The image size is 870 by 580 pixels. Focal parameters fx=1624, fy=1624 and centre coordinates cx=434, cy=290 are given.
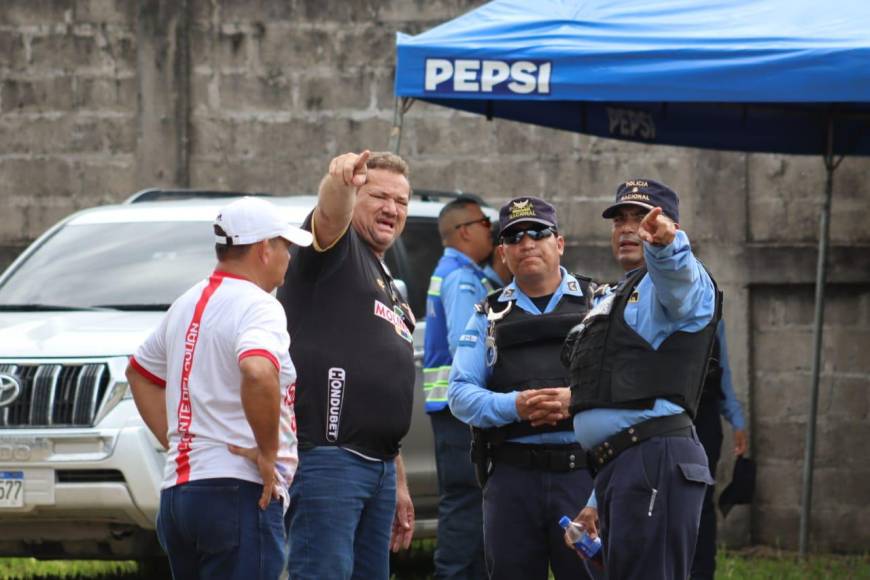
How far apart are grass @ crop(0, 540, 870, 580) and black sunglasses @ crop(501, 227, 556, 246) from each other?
3.35 metres

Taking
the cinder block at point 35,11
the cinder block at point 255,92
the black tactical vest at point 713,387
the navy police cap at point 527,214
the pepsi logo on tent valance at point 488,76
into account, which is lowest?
the black tactical vest at point 713,387

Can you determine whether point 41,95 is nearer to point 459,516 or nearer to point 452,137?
point 452,137

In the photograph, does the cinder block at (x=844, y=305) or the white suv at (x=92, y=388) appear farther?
the cinder block at (x=844, y=305)

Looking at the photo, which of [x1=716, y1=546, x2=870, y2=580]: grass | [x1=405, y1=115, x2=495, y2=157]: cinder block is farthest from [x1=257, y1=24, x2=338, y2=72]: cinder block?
[x1=716, y1=546, x2=870, y2=580]: grass

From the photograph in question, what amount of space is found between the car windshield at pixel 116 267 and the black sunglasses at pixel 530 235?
2292mm

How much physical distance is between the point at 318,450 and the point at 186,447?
728 millimetres

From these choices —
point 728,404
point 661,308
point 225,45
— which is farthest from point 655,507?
point 225,45

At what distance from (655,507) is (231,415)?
1.34 meters

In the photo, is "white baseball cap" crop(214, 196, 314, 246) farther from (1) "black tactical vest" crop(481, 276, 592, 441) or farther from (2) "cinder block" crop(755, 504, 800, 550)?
(2) "cinder block" crop(755, 504, 800, 550)

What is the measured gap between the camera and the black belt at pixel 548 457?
5.82 metres

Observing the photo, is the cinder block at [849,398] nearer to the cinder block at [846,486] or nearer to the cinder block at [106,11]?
the cinder block at [846,486]

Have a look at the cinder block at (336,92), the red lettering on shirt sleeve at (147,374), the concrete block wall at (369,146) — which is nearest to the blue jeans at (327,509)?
the red lettering on shirt sleeve at (147,374)

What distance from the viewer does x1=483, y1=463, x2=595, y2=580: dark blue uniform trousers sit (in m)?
5.80

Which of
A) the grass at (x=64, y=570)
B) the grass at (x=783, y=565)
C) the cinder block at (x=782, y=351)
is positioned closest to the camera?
the grass at (x=64, y=570)
